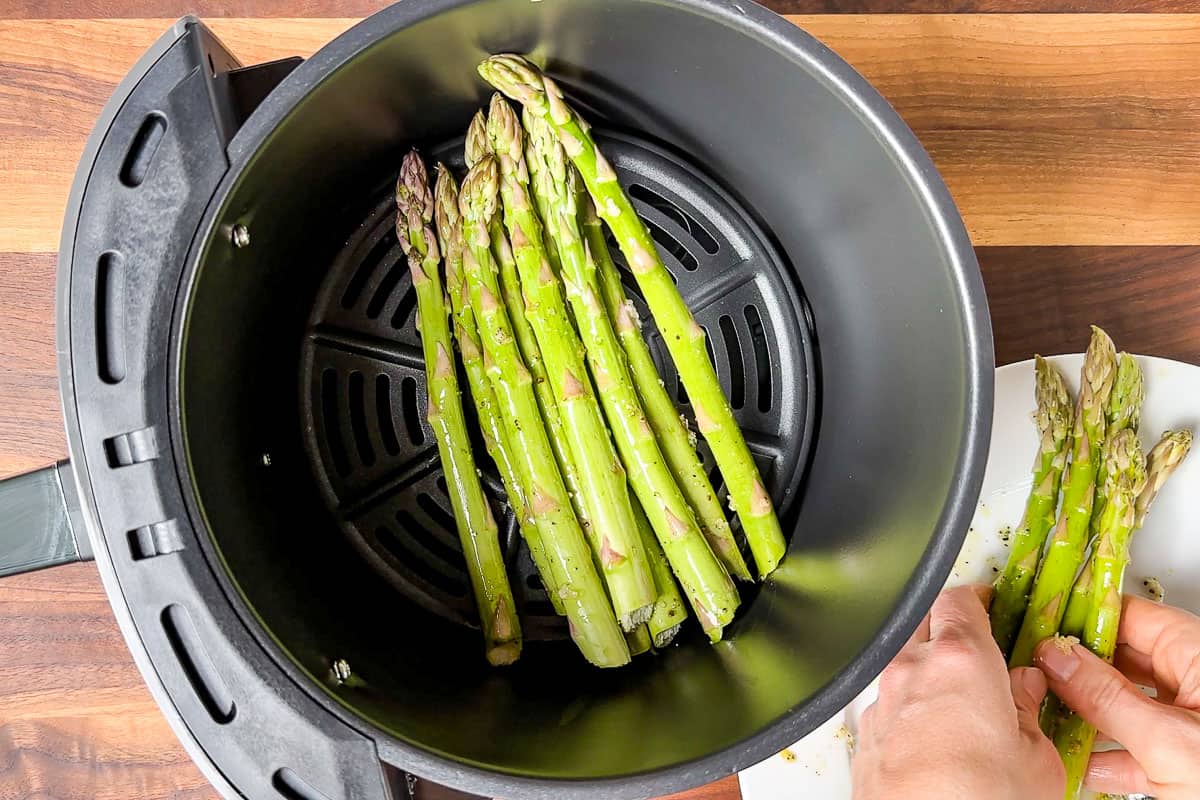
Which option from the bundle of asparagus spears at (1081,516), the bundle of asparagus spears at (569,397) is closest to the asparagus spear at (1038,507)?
the bundle of asparagus spears at (1081,516)

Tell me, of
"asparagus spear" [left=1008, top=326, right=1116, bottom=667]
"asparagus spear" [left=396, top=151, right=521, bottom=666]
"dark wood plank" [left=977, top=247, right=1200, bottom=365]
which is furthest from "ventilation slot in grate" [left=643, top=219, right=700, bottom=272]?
"asparagus spear" [left=1008, top=326, right=1116, bottom=667]

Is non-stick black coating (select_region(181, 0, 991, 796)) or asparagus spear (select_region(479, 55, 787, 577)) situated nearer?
non-stick black coating (select_region(181, 0, 991, 796))

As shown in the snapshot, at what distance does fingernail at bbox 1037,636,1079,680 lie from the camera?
3.61 ft

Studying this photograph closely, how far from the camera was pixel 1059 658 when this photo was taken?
1106 mm

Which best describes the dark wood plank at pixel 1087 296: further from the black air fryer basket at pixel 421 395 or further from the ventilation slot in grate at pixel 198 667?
the ventilation slot in grate at pixel 198 667

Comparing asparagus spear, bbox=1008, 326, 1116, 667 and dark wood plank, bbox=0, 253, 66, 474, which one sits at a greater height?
dark wood plank, bbox=0, 253, 66, 474

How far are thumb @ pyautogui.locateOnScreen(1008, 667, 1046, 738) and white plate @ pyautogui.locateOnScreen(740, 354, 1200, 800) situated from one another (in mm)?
143

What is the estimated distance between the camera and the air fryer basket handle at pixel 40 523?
86cm

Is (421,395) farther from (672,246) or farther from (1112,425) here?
(1112,425)

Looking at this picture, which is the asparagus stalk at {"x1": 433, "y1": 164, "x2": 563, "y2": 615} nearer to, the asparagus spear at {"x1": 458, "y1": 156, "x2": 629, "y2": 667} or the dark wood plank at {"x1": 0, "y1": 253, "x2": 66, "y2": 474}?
the asparagus spear at {"x1": 458, "y1": 156, "x2": 629, "y2": 667}

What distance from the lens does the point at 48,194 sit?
3.84 ft

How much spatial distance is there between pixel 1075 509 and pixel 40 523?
1.32 metres

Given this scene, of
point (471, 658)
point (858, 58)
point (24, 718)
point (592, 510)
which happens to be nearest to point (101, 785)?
point (24, 718)

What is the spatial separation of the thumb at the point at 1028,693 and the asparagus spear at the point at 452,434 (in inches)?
27.3
